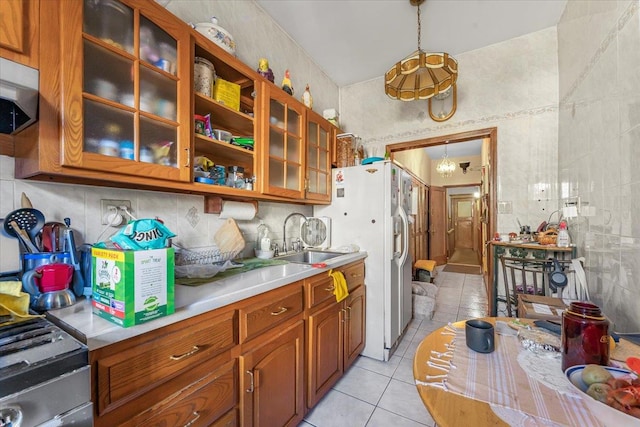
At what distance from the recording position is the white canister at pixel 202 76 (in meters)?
1.32

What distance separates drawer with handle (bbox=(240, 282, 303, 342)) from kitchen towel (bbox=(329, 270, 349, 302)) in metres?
0.34

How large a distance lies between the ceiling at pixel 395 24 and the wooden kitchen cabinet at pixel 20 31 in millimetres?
1688

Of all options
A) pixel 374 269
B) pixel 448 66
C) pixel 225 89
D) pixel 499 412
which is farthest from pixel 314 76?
pixel 499 412

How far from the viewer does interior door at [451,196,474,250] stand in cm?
901

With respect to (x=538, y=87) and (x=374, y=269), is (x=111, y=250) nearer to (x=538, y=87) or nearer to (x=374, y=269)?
(x=374, y=269)

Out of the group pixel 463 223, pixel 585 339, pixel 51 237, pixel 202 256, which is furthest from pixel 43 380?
pixel 463 223

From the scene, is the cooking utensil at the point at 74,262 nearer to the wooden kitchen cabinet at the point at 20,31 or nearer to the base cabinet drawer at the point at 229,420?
the wooden kitchen cabinet at the point at 20,31

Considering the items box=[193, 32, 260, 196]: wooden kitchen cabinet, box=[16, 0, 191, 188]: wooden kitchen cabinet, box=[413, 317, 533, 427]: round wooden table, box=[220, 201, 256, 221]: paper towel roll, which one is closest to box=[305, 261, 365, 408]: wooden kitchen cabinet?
box=[220, 201, 256, 221]: paper towel roll

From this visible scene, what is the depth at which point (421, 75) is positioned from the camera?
2.15m

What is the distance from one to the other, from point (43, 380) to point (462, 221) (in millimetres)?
10273

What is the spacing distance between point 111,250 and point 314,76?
2622mm

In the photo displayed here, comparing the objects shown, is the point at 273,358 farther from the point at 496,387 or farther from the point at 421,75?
the point at 421,75

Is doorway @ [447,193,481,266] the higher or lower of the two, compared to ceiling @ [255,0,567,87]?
lower

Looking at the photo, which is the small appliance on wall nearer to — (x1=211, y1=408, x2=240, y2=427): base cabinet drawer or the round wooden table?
(x1=211, y1=408, x2=240, y2=427): base cabinet drawer
